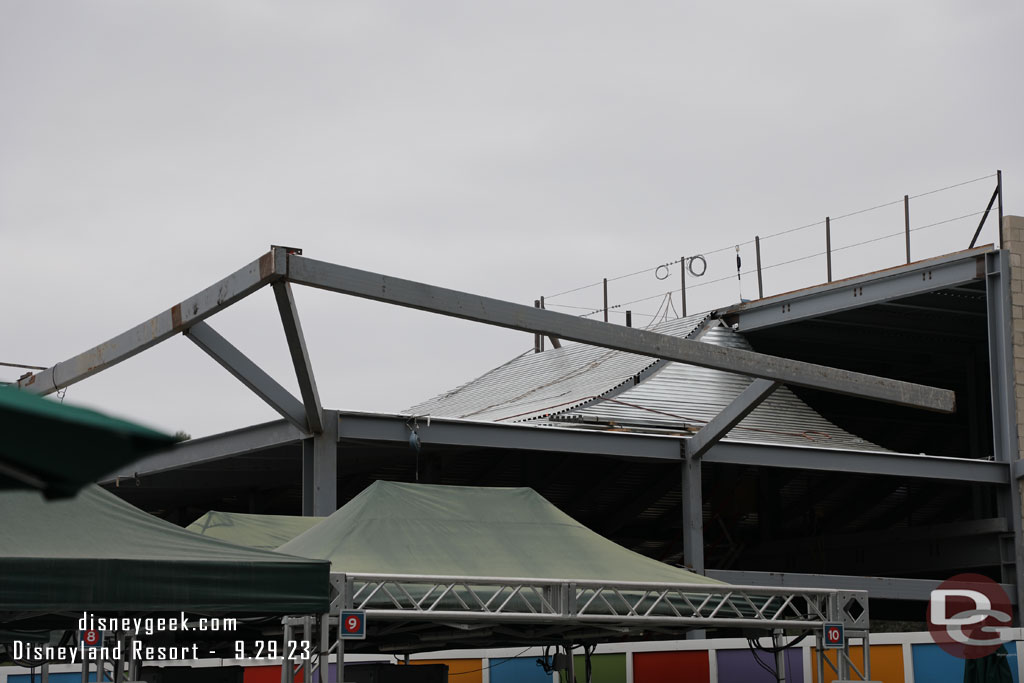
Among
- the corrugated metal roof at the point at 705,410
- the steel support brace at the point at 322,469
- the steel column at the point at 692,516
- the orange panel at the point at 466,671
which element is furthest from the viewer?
the corrugated metal roof at the point at 705,410

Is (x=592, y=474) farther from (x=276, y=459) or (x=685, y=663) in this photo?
(x=685, y=663)

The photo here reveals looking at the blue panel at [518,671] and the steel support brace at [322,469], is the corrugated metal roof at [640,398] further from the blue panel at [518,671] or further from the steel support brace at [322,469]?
the blue panel at [518,671]

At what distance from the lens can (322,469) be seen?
2042 cm

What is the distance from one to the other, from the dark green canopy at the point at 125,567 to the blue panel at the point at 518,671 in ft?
37.2

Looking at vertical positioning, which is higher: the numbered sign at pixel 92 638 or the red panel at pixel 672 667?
the numbered sign at pixel 92 638

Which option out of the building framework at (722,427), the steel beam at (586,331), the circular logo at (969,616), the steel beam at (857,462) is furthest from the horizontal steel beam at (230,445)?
the circular logo at (969,616)

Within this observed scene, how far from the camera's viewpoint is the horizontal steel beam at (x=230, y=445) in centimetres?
2155

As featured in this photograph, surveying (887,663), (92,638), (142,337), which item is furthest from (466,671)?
(92,638)

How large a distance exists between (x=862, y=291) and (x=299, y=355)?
45.9 feet

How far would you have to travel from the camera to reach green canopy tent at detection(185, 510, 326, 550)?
1585 centimetres

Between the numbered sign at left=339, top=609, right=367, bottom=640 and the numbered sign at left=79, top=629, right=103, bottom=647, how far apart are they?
89.4 inches

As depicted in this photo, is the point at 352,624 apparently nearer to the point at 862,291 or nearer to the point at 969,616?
the point at 969,616

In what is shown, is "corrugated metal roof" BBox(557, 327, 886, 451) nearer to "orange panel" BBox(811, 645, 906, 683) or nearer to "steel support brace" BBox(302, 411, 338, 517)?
"steel support brace" BBox(302, 411, 338, 517)

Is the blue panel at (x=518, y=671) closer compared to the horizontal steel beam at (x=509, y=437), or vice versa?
the blue panel at (x=518, y=671)
